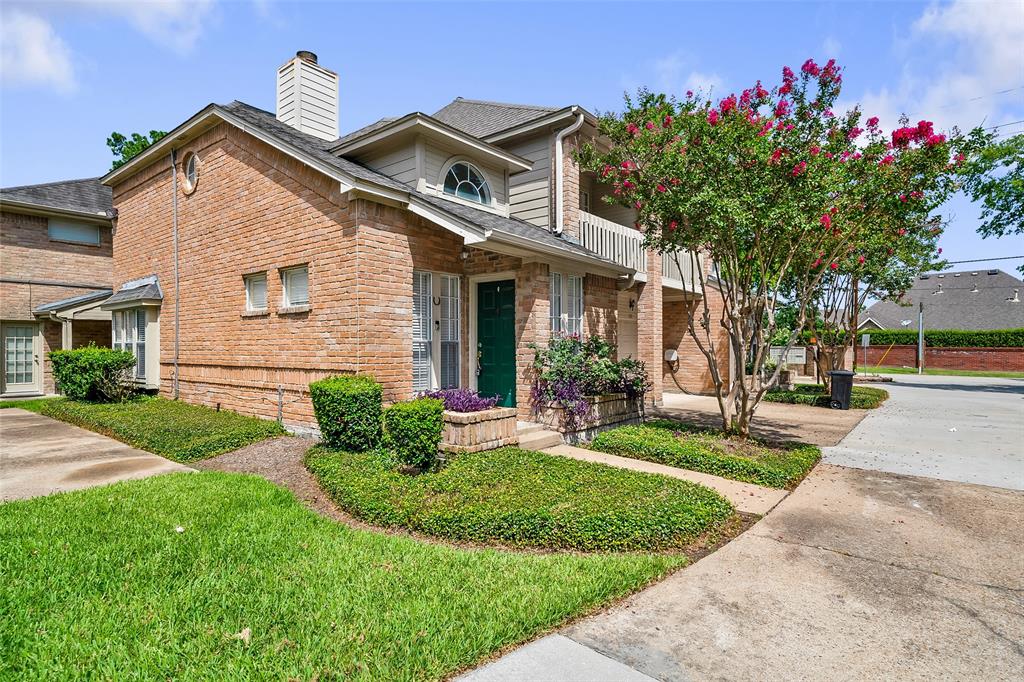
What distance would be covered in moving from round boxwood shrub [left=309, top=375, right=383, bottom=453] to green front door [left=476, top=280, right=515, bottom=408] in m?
2.66

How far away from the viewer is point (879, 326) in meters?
43.8

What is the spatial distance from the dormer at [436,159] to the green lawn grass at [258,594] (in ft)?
22.8

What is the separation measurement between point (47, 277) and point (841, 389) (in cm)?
2430

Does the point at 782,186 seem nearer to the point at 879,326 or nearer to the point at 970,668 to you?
the point at 970,668

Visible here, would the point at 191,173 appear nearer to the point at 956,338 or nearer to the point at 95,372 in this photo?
the point at 95,372

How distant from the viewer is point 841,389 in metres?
13.8

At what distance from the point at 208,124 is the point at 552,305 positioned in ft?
27.6

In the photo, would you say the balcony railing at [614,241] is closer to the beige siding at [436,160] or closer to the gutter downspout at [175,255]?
the beige siding at [436,160]

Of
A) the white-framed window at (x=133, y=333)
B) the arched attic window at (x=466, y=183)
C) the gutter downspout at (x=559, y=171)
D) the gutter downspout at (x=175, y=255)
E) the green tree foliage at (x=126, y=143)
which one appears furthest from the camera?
the green tree foliage at (x=126, y=143)

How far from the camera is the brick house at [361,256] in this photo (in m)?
8.15

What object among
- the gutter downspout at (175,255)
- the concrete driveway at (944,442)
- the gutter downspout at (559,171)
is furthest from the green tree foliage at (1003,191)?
the gutter downspout at (175,255)

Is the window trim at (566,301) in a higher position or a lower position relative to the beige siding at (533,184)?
lower

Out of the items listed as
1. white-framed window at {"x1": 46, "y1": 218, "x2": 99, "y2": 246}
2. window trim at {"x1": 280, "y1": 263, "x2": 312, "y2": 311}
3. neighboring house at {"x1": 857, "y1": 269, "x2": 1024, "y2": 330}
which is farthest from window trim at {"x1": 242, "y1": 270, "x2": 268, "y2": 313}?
neighboring house at {"x1": 857, "y1": 269, "x2": 1024, "y2": 330}

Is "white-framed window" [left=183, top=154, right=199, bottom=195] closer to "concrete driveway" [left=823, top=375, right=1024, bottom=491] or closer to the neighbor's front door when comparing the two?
the neighbor's front door
